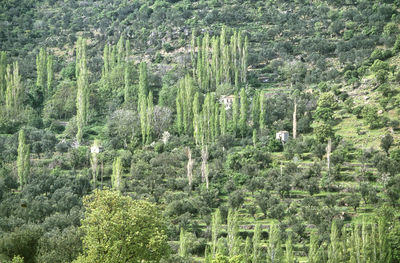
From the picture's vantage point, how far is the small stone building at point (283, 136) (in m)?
85.7

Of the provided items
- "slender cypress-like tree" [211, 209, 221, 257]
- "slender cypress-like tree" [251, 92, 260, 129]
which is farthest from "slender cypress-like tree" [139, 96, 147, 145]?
"slender cypress-like tree" [211, 209, 221, 257]

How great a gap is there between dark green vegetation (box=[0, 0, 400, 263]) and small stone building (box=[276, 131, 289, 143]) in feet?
4.54

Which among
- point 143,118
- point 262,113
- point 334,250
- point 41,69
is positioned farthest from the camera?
point 41,69

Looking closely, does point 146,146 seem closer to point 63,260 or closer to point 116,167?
point 116,167

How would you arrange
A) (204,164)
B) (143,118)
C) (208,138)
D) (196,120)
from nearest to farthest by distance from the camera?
(204,164), (208,138), (196,120), (143,118)

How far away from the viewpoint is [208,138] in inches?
3531

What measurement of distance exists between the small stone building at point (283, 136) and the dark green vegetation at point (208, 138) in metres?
1.38

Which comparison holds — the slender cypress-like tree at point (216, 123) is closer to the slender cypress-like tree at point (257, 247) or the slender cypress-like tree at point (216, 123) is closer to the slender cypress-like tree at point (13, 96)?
the slender cypress-like tree at point (13, 96)

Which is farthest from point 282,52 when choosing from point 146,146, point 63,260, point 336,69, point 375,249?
point 63,260

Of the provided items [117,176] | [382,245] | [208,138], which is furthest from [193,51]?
[382,245]

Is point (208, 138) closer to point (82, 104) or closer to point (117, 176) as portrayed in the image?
point (117, 176)

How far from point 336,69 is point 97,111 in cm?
4187

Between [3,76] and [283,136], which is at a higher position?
[3,76]

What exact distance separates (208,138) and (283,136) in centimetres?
1102
